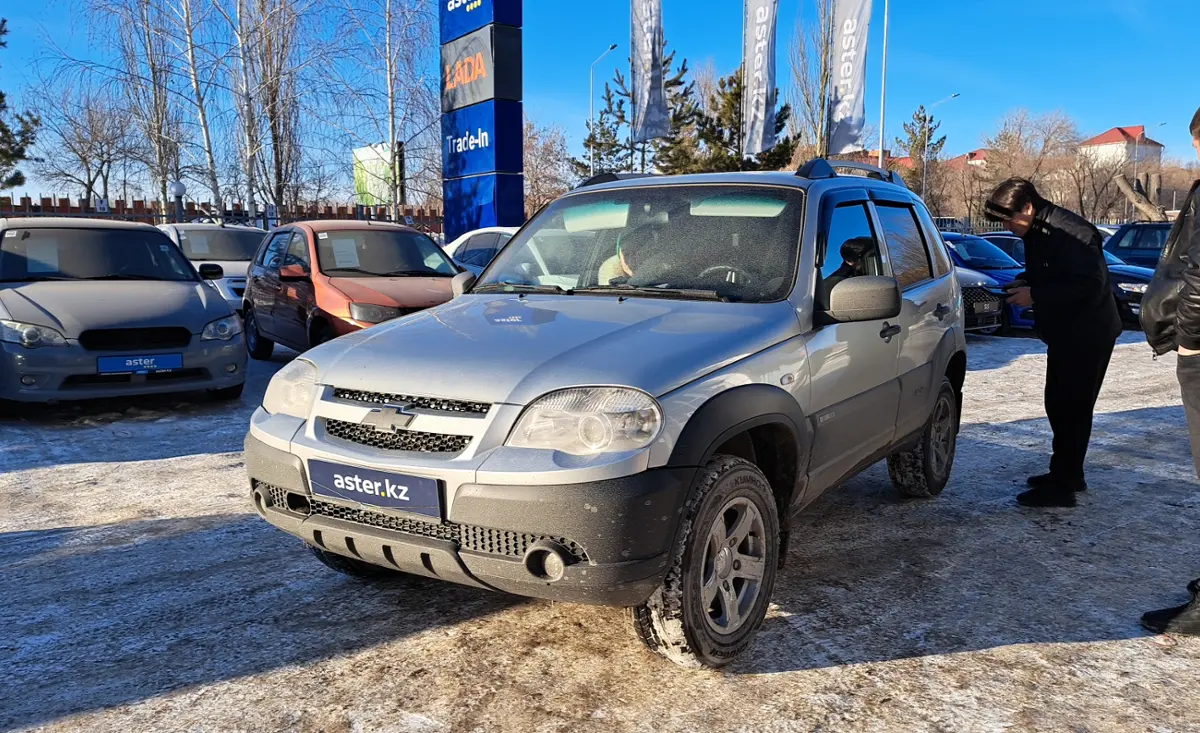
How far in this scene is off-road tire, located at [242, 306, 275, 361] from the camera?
10414 mm

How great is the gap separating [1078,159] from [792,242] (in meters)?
64.5

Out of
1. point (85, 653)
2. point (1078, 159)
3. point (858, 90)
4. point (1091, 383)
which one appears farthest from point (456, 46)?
point (1078, 159)

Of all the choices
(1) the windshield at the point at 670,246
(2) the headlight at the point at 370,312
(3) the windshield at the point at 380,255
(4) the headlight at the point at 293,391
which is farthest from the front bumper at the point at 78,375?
(4) the headlight at the point at 293,391

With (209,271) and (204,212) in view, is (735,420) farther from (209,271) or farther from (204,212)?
(204,212)

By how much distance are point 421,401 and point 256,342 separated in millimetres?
8534

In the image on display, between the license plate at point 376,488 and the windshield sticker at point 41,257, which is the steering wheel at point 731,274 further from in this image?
the windshield sticker at point 41,257

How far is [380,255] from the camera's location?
9.30 m

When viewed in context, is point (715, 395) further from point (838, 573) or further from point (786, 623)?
point (838, 573)

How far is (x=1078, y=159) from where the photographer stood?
58500 millimetres

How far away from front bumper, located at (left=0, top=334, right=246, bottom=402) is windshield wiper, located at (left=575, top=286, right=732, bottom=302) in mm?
4733

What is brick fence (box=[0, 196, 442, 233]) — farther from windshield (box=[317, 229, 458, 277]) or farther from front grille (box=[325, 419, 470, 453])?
front grille (box=[325, 419, 470, 453])

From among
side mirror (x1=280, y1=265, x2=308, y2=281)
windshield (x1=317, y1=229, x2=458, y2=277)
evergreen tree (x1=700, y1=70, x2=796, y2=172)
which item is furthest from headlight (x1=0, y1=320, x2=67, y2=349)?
evergreen tree (x1=700, y1=70, x2=796, y2=172)

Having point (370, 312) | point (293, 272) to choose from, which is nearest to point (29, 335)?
point (293, 272)

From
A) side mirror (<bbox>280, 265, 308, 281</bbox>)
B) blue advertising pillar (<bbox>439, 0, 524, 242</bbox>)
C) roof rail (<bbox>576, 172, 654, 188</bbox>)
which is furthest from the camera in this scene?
blue advertising pillar (<bbox>439, 0, 524, 242</bbox>)
